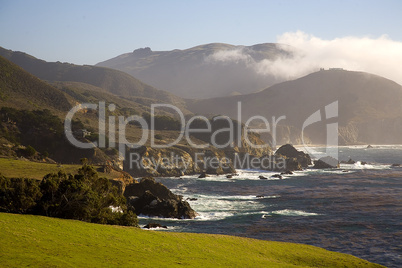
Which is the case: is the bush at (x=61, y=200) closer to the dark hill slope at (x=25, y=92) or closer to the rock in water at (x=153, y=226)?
the rock in water at (x=153, y=226)

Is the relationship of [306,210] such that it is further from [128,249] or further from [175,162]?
[175,162]

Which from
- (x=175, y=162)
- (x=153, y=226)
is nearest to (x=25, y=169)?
(x=153, y=226)

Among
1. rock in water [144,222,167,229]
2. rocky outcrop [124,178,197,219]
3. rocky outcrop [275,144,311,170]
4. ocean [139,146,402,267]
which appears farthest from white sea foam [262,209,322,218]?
rocky outcrop [275,144,311,170]

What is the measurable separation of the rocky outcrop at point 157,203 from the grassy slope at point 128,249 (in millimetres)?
21258

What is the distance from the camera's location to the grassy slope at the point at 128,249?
96.6 feet

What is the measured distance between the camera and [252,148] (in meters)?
168

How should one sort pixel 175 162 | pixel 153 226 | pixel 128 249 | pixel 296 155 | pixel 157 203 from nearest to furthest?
pixel 128 249
pixel 153 226
pixel 157 203
pixel 175 162
pixel 296 155

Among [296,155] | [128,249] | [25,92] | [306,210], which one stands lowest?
[306,210]

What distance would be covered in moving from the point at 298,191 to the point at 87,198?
60172mm

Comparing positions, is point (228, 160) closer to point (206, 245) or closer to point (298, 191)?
point (298, 191)

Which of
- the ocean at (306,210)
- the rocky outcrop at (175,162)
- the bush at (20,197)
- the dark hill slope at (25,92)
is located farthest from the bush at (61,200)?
the dark hill slope at (25,92)

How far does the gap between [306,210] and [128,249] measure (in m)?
45.2

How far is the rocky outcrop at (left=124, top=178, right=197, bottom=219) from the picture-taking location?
218 feet

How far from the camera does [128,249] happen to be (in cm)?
3506
